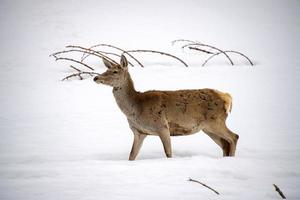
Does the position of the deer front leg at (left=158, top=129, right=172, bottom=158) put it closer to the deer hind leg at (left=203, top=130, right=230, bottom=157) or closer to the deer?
the deer

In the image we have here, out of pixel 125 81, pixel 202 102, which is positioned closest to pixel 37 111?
pixel 125 81

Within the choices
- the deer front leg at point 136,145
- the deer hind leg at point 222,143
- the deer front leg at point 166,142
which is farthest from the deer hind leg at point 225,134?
the deer front leg at point 136,145

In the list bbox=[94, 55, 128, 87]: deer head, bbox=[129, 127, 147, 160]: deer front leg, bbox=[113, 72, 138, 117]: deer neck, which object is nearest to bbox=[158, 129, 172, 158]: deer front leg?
bbox=[129, 127, 147, 160]: deer front leg

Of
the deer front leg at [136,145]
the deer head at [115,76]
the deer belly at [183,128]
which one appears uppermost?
the deer head at [115,76]

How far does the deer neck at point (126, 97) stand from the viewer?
6.89 m

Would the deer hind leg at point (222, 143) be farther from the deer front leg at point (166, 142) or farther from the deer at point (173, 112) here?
the deer front leg at point (166, 142)

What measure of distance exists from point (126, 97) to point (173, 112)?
73 cm

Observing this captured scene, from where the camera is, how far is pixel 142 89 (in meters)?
10.7

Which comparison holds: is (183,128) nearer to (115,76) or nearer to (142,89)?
(115,76)

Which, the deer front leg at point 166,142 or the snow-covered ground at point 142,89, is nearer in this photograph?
the snow-covered ground at point 142,89

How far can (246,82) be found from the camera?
10891mm

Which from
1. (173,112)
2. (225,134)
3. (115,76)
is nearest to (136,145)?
(173,112)

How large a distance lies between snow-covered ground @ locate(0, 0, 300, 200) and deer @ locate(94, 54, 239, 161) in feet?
1.29

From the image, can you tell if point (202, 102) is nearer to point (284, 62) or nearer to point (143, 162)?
point (143, 162)
